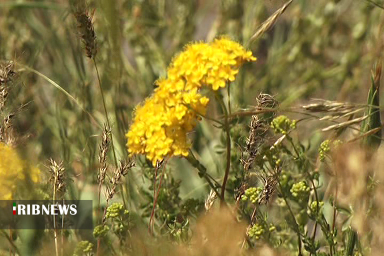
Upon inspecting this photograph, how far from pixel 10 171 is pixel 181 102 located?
1.21 feet

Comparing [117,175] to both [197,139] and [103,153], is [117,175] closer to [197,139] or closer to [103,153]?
[103,153]

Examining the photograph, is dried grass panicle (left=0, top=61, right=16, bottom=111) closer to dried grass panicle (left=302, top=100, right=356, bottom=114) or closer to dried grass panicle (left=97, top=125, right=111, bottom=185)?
dried grass panicle (left=97, top=125, right=111, bottom=185)

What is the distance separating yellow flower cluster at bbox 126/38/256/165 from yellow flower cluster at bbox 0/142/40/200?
229 millimetres

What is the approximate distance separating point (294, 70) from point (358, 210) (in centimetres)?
167

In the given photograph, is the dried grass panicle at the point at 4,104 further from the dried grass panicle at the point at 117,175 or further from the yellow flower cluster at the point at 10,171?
the dried grass panicle at the point at 117,175

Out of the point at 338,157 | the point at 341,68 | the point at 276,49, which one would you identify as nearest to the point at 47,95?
the point at 276,49

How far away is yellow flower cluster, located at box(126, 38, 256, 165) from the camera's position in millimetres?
1383

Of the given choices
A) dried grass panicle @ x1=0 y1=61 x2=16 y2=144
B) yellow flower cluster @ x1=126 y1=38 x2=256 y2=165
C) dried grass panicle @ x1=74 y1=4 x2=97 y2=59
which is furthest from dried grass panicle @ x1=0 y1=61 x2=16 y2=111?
yellow flower cluster @ x1=126 y1=38 x2=256 y2=165

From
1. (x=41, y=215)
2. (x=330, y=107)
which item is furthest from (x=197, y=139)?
(x=330, y=107)

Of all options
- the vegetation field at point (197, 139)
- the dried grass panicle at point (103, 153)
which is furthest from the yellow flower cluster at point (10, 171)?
the dried grass panicle at point (103, 153)

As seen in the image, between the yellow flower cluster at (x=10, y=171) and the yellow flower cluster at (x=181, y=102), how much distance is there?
0.23 meters

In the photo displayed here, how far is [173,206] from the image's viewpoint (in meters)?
1.71

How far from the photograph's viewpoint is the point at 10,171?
1440mm

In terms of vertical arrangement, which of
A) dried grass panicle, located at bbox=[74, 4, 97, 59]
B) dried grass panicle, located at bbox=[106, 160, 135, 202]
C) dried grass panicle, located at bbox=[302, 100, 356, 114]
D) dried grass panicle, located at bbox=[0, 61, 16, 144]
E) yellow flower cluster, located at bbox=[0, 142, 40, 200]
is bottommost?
dried grass panicle, located at bbox=[106, 160, 135, 202]
